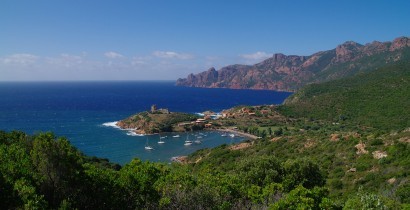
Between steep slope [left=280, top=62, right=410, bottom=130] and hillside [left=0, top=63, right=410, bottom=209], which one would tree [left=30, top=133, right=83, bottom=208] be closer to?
hillside [left=0, top=63, right=410, bottom=209]

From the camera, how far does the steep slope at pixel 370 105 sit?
3238 inches

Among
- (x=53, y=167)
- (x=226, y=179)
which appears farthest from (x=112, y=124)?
(x=53, y=167)

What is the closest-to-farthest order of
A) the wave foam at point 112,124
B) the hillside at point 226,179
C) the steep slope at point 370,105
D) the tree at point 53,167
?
the tree at point 53,167 → the hillside at point 226,179 → the steep slope at point 370,105 → the wave foam at point 112,124

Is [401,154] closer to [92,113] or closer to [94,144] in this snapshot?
[94,144]

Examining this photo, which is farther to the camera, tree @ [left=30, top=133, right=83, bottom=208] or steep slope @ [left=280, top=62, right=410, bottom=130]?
steep slope @ [left=280, top=62, right=410, bottom=130]

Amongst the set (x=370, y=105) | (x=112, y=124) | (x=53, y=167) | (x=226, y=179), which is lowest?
(x=112, y=124)

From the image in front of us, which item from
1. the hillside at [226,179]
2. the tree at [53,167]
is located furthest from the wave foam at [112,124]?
the tree at [53,167]

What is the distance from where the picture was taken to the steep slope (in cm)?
8225

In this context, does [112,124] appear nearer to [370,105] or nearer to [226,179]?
[370,105]

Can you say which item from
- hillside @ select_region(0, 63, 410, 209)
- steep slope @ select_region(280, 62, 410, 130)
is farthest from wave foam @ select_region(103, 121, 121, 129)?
hillside @ select_region(0, 63, 410, 209)

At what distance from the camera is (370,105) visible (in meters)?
96.3

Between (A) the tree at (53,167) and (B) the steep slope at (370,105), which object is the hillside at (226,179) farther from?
(B) the steep slope at (370,105)

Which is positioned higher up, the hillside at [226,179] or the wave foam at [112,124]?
the hillside at [226,179]

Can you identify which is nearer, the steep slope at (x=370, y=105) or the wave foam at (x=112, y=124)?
the steep slope at (x=370, y=105)
